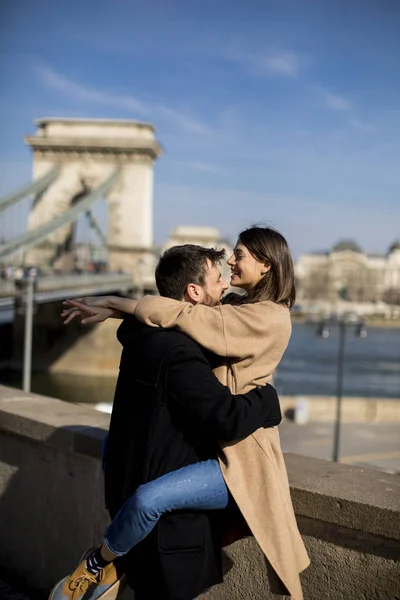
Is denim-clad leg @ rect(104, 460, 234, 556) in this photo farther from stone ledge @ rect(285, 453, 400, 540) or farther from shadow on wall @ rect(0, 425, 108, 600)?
shadow on wall @ rect(0, 425, 108, 600)

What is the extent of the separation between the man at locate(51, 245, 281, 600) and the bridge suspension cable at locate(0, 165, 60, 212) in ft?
81.8

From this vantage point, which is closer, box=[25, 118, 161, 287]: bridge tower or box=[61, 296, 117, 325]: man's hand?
box=[61, 296, 117, 325]: man's hand

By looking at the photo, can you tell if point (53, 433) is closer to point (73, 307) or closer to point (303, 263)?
point (73, 307)

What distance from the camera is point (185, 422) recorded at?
169cm

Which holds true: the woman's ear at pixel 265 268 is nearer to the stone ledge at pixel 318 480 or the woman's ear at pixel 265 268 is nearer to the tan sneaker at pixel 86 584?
the stone ledge at pixel 318 480

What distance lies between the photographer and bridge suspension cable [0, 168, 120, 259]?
22.3m

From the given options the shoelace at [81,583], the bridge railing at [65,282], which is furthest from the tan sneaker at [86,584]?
the bridge railing at [65,282]

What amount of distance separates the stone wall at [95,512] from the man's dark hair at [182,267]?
629 mm

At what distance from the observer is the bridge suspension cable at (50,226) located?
22345 mm

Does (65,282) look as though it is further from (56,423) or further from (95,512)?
(95,512)

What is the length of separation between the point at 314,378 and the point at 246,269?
28587 mm

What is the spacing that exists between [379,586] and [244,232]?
3.17 ft

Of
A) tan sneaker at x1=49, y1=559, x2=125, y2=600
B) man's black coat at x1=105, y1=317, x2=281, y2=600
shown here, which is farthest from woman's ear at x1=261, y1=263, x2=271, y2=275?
tan sneaker at x1=49, y1=559, x2=125, y2=600

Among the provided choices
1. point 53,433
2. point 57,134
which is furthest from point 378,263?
point 53,433
